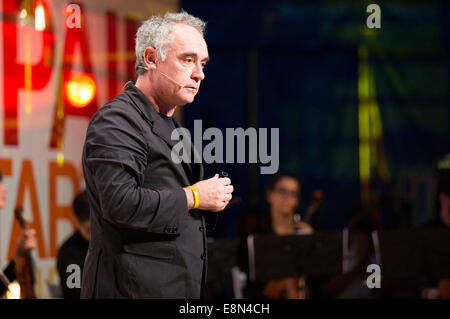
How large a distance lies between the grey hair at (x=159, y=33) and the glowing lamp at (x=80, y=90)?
3692 mm

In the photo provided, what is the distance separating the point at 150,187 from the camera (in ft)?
6.91

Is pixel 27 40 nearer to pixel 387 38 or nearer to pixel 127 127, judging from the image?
pixel 127 127

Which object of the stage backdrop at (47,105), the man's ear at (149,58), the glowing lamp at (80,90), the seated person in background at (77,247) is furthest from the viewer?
the glowing lamp at (80,90)

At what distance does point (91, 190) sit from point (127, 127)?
225 millimetres

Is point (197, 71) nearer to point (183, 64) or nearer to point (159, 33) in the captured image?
point (183, 64)

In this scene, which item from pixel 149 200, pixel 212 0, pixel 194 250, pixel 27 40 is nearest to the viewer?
pixel 149 200

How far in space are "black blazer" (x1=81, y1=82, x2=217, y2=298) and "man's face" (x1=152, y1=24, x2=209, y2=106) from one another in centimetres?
10

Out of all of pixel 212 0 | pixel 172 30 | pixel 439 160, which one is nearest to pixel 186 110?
pixel 212 0

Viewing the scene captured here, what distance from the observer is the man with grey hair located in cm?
198

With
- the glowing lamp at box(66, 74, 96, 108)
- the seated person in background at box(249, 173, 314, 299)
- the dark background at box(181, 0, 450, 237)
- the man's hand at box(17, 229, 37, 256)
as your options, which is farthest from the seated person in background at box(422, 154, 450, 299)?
the glowing lamp at box(66, 74, 96, 108)

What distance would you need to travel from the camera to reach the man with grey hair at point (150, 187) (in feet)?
6.50

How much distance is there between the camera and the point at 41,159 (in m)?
5.51

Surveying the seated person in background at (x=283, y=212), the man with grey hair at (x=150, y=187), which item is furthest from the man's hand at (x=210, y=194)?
the seated person in background at (x=283, y=212)

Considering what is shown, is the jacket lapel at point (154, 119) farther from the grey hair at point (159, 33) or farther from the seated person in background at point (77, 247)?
the seated person in background at point (77, 247)
